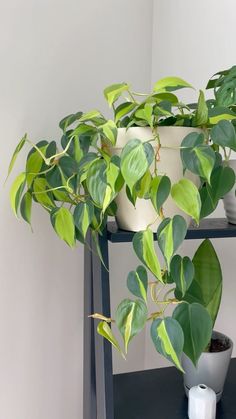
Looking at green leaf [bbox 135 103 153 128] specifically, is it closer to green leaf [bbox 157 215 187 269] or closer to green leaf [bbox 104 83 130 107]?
green leaf [bbox 104 83 130 107]

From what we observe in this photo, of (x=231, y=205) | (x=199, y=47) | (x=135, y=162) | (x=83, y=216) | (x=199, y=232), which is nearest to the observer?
(x=135, y=162)

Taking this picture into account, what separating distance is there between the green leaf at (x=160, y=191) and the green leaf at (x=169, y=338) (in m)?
0.20

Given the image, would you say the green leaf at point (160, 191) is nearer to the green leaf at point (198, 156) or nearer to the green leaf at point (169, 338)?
the green leaf at point (198, 156)

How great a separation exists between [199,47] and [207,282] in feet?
2.44

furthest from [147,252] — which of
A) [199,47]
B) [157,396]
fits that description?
[199,47]

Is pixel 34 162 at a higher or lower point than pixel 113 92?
lower

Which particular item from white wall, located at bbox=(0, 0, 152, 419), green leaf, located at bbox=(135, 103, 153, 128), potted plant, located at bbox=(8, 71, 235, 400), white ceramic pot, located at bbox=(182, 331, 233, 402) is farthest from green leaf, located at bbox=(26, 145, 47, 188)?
white ceramic pot, located at bbox=(182, 331, 233, 402)

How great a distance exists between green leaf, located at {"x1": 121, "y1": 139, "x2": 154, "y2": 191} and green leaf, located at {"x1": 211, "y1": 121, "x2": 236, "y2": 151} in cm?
13

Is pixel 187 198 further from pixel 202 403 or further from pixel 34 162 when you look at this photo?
pixel 202 403

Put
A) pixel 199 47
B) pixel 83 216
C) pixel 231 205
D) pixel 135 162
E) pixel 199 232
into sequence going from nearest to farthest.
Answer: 1. pixel 135 162
2. pixel 83 216
3. pixel 199 232
4. pixel 231 205
5. pixel 199 47

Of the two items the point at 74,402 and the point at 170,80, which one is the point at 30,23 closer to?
the point at 170,80

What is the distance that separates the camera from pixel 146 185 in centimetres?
71

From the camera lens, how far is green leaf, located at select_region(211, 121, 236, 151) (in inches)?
26.9

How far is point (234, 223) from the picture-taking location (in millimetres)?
969
